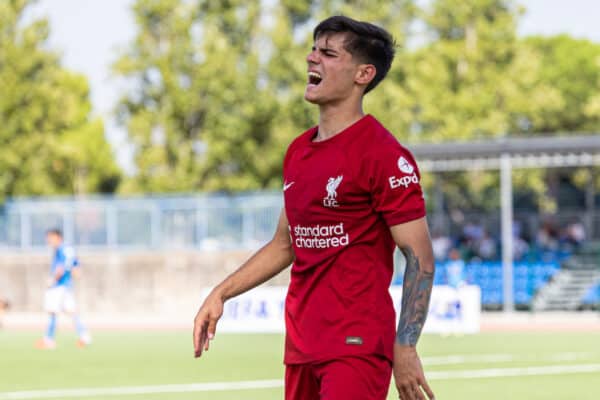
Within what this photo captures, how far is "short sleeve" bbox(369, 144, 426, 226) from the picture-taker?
4.88m

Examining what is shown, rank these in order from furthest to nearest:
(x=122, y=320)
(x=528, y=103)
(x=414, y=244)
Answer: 1. (x=528, y=103)
2. (x=122, y=320)
3. (x=414, y=244)

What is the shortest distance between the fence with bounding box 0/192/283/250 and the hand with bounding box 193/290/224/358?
27.5 meters

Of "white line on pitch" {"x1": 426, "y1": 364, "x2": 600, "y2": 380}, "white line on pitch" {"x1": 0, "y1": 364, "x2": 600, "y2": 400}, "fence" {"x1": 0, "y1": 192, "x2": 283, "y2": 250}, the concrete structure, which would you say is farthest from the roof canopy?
"white line on pitch" {"x1": 0, "y1": 364, "x2": 600, "y2": 400}

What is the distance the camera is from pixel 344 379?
494cm

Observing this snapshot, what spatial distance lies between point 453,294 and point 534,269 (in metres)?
8.28

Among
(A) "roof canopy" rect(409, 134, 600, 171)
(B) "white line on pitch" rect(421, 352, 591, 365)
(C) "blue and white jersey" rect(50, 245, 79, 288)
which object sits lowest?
(B) "white line on pitch" rect(421, 352, 591, 365)

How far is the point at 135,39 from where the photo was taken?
38312 millimetres

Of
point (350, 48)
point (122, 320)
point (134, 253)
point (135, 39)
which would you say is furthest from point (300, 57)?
point (350, 48)

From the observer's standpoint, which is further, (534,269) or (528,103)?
(528,103)

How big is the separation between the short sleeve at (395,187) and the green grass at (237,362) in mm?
8389

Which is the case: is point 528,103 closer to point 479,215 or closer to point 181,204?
point 479,215

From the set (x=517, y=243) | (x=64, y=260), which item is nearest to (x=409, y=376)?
(x=64, y=260)

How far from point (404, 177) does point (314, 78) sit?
556 millimetres

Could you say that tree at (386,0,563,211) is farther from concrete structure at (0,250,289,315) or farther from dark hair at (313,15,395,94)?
dark hair at (313,15,395,94)
